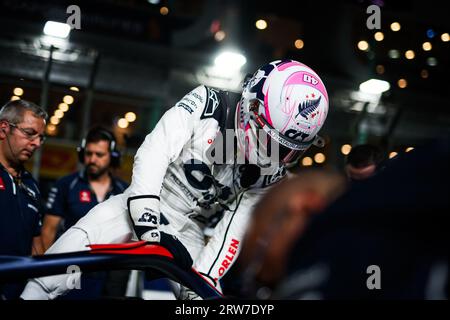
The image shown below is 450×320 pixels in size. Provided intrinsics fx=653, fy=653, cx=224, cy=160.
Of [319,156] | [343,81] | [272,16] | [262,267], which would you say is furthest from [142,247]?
[272,16]

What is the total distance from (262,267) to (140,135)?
837cm

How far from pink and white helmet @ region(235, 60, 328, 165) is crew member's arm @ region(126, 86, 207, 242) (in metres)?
0.30

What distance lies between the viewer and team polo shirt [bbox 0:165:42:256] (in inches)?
148

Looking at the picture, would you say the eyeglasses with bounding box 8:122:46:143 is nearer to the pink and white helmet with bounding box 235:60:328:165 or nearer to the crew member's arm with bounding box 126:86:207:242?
the crew member's arm with bounding box 126:86:207:242

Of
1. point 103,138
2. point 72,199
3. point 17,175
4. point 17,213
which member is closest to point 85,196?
point 72,199

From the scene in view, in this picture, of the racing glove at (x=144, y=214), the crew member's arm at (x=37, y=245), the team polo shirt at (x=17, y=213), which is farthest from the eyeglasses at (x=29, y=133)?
the racing glove at (x=144, y=214)

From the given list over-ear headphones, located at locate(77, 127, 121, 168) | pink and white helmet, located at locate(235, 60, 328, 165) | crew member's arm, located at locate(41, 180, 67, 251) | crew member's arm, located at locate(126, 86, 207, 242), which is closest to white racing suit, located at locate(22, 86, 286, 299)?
crew member's arm, located at locate(126, 86, 207, 242)

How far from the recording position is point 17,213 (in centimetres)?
385

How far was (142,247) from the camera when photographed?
7.16 feet

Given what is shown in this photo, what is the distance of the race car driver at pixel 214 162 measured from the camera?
301 cm

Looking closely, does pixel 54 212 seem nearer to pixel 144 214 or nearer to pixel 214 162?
pixel 214 162

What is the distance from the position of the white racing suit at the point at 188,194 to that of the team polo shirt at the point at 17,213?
77 cm
